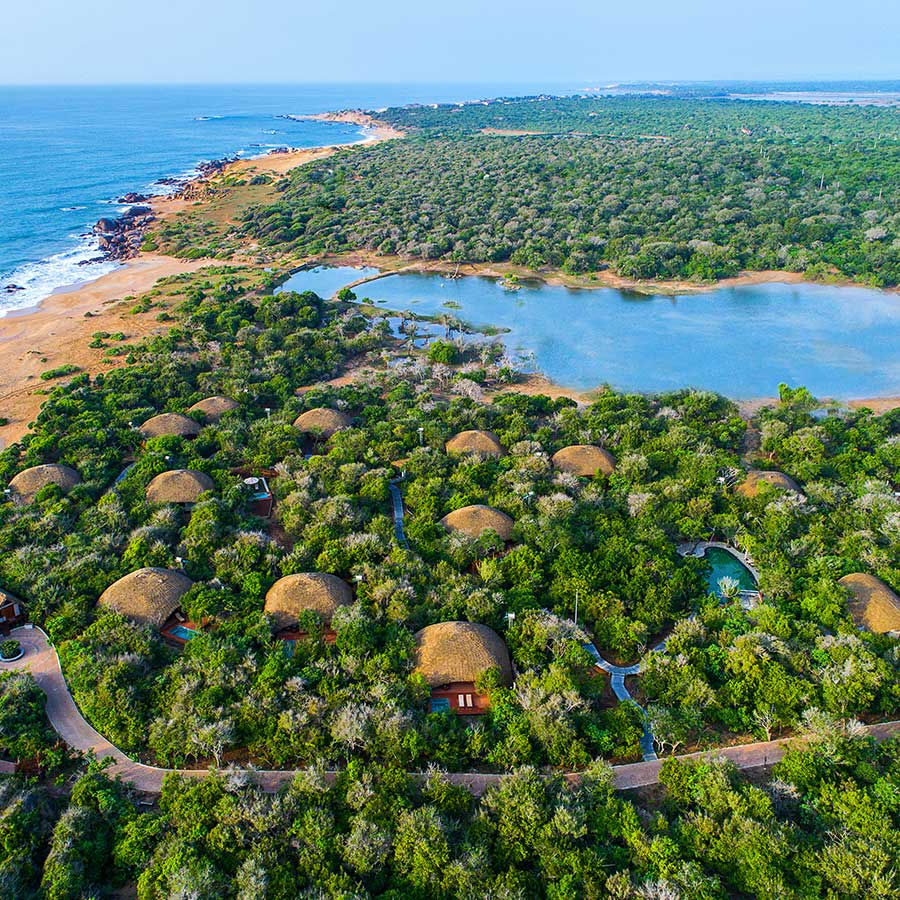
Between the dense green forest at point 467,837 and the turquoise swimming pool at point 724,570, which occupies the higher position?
the dense green forest at point 467,837

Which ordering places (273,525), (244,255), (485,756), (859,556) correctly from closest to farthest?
(485,756)
(859,556)
(273,525)
(244,255)

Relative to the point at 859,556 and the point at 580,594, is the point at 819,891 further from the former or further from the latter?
the point at 859,556

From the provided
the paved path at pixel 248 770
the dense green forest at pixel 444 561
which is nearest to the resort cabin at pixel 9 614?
the dense green forest at pixel 444 561

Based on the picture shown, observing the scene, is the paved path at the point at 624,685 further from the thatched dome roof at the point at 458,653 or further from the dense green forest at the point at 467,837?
the thatched dome roof at the point at 458,653

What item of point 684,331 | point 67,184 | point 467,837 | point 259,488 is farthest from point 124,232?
point 467,837

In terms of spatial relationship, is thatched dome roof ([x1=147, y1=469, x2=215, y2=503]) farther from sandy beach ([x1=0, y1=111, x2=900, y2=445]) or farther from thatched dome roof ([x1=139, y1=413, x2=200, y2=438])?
sandy beach ([x1=0, y1=111, x2=900, y2=445])

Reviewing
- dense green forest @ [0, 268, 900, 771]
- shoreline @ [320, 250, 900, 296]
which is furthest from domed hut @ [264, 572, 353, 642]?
shoreline @ [320, 250, 900, 296]

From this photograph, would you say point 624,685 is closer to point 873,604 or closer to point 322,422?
point 873,604

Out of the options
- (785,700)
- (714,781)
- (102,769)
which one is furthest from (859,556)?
(102,769)
